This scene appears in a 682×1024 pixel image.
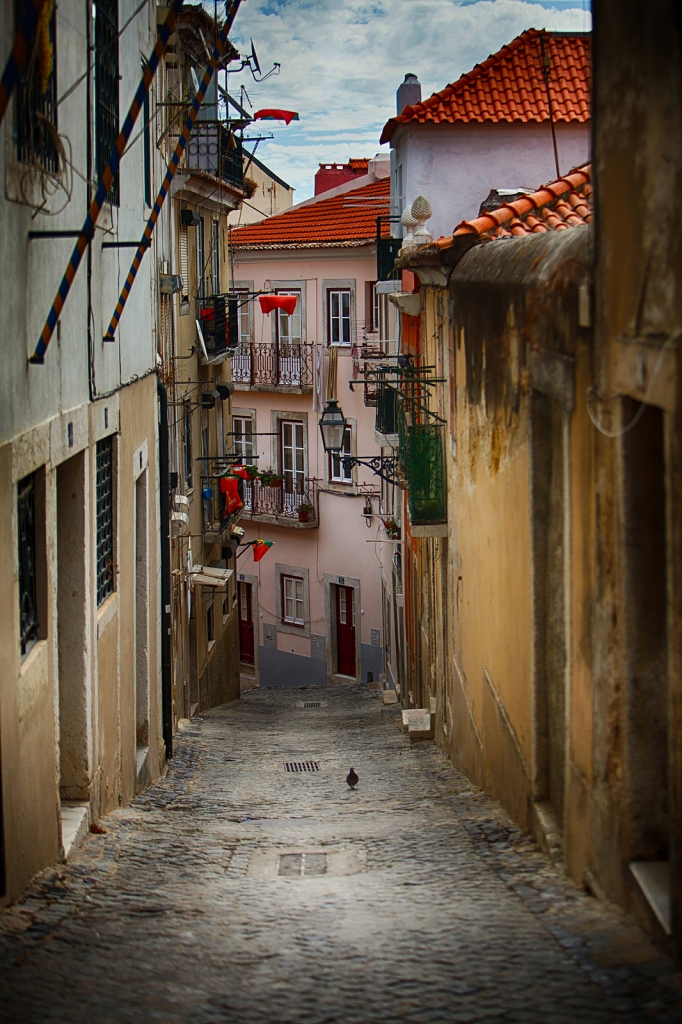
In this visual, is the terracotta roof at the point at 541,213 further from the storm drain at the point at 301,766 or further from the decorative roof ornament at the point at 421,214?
the storm drain at the point at 301,766

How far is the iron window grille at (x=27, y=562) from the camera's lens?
6520mm

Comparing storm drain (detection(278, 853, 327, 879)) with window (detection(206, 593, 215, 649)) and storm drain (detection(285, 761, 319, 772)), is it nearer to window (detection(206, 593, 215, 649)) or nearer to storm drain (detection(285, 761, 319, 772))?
storm drain (detection(285, 761, 319, 772))

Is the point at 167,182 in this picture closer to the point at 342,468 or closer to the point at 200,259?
the point at 200,259

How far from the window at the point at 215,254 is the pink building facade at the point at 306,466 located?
415cm

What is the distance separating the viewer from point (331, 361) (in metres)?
28.8

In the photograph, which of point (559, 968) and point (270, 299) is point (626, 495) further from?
point (270, 299)


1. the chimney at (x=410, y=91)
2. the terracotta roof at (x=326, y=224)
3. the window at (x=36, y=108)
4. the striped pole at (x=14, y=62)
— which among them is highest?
the chimney at (x=410, y=91)

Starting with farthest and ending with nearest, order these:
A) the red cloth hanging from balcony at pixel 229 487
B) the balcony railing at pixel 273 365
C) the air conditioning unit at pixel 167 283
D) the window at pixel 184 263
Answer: the balcony railing at pixel 273 365 → the red cloth hanging from balcony at pixel 229 487 → the window at pixel 184 263 → the air conditioning unit at pixel 167 283

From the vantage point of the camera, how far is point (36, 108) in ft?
22.2

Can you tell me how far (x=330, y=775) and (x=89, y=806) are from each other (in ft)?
15.4

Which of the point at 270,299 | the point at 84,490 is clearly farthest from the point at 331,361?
the point at 84,490

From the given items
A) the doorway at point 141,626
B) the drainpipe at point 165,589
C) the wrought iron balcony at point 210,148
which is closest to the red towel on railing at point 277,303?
the wrought iron balcony at point 210,148

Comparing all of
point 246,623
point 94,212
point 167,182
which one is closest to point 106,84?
point 167,182

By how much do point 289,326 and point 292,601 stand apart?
22.6ft
